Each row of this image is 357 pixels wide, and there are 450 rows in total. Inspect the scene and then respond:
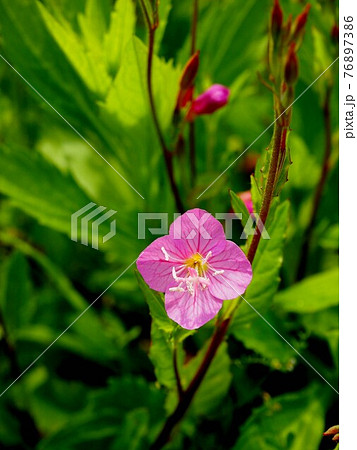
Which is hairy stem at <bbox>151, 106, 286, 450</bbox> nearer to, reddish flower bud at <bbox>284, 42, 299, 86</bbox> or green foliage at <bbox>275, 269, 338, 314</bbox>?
reddish flower bud at <bbox>284, 42, 299, 86</bbox>

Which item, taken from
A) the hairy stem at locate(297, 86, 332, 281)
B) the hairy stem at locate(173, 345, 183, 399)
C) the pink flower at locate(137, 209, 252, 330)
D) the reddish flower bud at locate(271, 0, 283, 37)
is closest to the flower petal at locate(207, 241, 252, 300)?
the pink flower at locate(137, 209, 252, 330)

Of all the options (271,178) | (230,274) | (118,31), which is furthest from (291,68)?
(118,31)

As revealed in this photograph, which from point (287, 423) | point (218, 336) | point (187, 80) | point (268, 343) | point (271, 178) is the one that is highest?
point (187, 80)

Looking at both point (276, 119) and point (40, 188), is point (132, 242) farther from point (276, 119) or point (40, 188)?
point (276, 119)

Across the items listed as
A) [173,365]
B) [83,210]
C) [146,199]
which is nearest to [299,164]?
[146,199]

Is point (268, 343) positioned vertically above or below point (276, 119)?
below

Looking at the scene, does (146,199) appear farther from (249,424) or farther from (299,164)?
(249,424)

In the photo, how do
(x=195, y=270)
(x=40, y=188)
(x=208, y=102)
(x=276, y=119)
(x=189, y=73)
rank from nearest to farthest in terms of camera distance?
1. (x=276, y=119)
2. (x=195, y=270)
3. (x=189, y=73)
4. (x=208, y=102)
5. (x=40, y=188)
